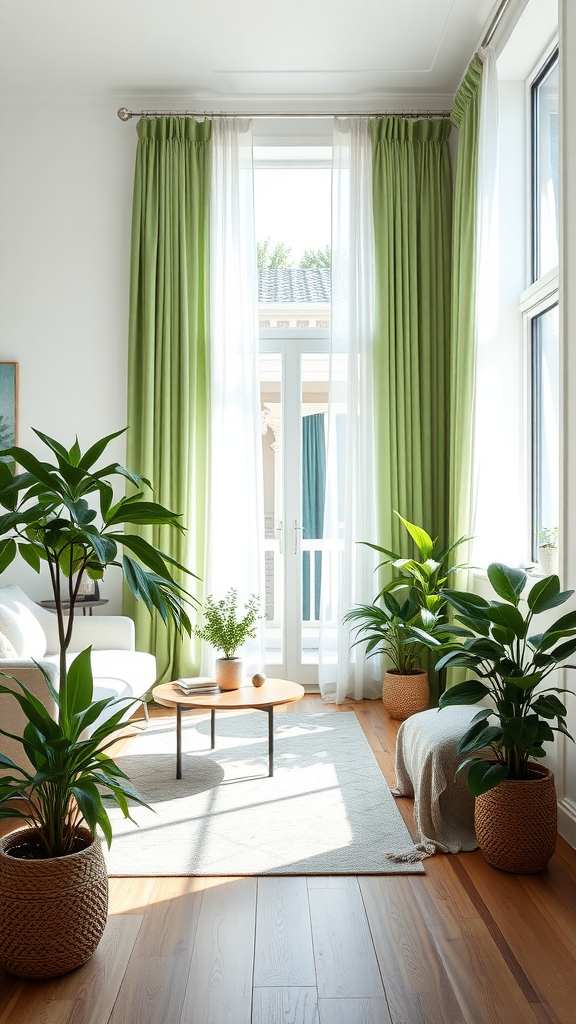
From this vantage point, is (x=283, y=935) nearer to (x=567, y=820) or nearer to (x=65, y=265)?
(x=567, y=820)

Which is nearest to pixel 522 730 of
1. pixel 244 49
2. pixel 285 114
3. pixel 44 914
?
pixel 44 914

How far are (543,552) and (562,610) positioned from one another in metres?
0.37

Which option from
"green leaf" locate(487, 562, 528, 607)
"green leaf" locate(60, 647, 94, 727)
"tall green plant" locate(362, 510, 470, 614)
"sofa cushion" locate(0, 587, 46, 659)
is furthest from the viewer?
"tall green plant" locate(362, 510, 470, 614)

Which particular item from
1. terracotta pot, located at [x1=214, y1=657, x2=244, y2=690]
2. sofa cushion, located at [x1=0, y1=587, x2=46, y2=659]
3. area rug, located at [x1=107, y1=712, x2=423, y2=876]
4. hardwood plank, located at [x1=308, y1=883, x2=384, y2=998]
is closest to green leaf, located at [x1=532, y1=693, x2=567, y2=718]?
area rug, located at [x1=107, y1=712, x2=423, y2=876]

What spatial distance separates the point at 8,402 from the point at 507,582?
3282 mm

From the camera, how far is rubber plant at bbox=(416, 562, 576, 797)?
237cm

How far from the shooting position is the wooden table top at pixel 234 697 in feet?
10.4

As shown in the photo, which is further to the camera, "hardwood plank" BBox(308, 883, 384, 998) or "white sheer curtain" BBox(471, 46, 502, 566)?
"white sheer curtain" BBox(471, 46, 502, 566)

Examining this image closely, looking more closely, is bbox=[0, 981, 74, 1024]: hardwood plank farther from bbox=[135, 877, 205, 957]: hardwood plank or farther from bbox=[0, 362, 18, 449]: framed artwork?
bbox=[0, 362, 18, 449]: framed artwork

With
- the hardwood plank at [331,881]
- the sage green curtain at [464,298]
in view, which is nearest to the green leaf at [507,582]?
the hardwood plank at [331,881]

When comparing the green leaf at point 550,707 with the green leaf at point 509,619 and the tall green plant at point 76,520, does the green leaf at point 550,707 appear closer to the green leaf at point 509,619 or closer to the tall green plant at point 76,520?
the green leaf at point 509,619

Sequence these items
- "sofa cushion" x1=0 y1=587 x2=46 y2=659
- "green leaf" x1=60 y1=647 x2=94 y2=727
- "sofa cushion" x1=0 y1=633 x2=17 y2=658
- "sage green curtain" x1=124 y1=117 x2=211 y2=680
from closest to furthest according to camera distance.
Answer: "green leaf" x1=60 y1=647 x2=94 y2=727, "sofa cushion" x1=0 y1=633 x2=17 y2=658, "sofa cushion" x1=0 y1=587 x2=46 y2=659, "sage green curtain" x1=124 y1=117 x2=211 y2=680

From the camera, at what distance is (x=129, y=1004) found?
180 cm

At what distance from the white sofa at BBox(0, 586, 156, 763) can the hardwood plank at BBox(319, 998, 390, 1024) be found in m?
1.09
